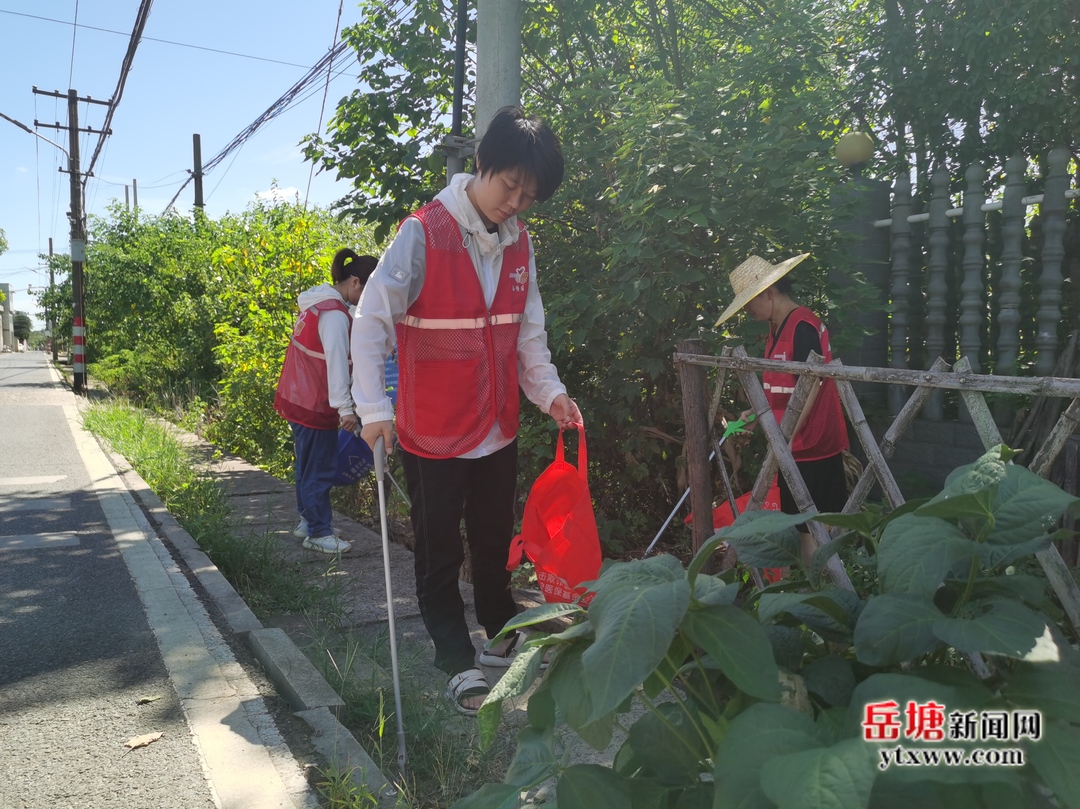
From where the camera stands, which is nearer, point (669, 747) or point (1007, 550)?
point (1007, 550)

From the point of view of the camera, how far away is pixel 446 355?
3.18 metres

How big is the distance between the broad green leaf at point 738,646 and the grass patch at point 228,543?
313 centimetres

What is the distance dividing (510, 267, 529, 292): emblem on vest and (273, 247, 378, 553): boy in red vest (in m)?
2.18

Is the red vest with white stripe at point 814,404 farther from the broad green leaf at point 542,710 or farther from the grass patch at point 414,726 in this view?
the broad green leaf at point 542,710

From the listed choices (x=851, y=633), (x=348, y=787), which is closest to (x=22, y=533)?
(x=348, y=787)

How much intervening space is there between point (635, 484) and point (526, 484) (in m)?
0.65

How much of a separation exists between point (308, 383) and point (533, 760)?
4.43 metres

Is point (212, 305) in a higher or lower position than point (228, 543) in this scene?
higher

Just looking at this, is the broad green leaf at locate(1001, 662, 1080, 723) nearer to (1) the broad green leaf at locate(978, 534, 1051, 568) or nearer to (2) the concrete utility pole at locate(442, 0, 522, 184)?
(1) the broad green leaf at locate(978, 534, 1051, 568)

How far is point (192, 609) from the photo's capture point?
14.5ft

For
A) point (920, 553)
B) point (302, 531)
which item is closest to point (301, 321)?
point (302, 531)

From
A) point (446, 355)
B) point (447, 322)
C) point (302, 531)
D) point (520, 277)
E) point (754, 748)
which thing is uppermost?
point (520, 277)

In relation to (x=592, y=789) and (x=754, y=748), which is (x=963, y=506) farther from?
(x=592, y=789)

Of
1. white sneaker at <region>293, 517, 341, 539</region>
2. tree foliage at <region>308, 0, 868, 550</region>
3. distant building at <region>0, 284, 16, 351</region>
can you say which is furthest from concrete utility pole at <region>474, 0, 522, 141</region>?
distant building at <region>0, 284, 16, 351</region>
